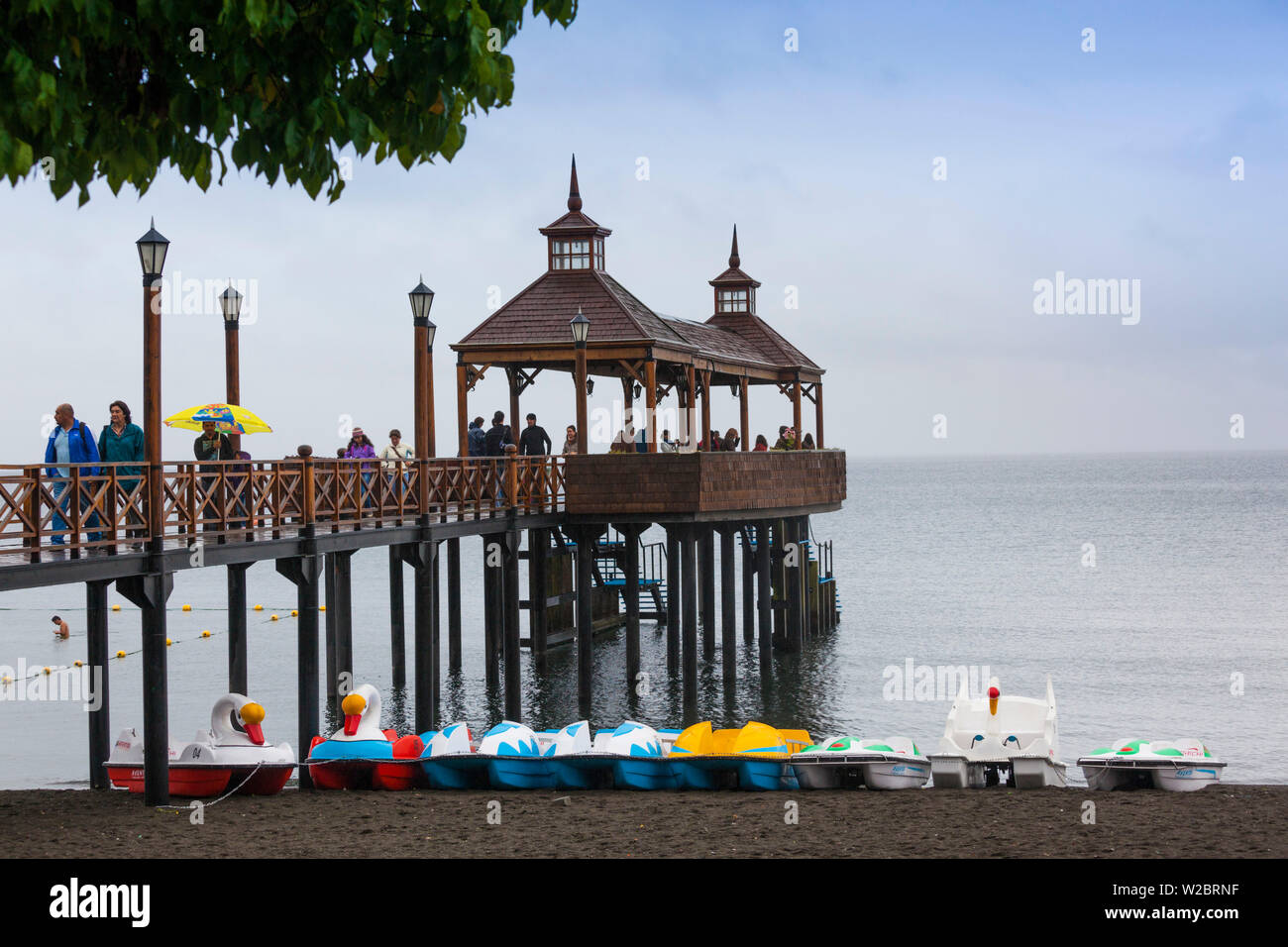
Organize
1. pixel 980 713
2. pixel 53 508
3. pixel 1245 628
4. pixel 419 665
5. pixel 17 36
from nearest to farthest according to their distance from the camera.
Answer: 1. pixel 17 36
2. pixel 53 508
3. pixel 980 713
4. pixel 419 665
5. pixel 1245 628

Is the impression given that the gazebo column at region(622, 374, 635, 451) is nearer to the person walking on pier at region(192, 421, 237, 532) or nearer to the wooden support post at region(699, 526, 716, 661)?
the wooden support post at region(699, 526, 716, 661)

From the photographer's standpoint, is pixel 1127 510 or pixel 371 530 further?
pixel 1127 510

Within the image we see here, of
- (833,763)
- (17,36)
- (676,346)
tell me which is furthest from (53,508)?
(676,346)

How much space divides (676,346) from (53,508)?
Result: 16227 mm

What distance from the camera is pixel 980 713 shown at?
19.3 metres

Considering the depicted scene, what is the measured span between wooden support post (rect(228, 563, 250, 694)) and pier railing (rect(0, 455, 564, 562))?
5.53 feet

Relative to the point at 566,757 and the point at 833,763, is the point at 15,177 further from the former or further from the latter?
the point at 833,763

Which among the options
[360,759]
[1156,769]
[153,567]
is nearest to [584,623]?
[360,759]

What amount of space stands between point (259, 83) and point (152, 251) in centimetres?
607

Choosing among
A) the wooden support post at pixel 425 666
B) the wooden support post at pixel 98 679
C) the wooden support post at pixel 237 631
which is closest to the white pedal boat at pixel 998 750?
the wooden support post at pixel 425 666

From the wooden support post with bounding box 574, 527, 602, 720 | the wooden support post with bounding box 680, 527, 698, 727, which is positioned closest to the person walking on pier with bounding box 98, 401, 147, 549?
the wooden support post with bounding box 574, 527, 602, 720

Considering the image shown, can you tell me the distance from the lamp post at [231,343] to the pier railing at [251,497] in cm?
188

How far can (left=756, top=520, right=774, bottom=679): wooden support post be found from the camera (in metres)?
33.5

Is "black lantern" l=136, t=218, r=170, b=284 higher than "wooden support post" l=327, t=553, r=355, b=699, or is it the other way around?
"black lantern" l=136, t=218, r=170, b=284
